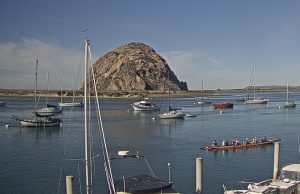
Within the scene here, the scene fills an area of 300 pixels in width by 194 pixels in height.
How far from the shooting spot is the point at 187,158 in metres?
60.8

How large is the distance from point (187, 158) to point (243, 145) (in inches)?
547

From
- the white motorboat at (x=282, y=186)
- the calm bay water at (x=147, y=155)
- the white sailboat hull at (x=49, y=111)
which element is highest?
the white sailboat hull at (x=49, y=111)

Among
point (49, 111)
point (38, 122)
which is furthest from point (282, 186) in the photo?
point (49, 111)

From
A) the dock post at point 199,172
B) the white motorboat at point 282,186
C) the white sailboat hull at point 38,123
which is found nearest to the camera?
the white motorboat at point 282,186

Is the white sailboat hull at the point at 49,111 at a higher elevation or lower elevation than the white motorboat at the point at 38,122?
higher

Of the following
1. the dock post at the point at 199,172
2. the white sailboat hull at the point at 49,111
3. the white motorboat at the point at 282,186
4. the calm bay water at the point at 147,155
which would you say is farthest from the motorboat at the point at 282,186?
the white sailboat hull at the point at 49,111

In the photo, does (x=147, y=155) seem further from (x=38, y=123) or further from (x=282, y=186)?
(x=38, y=123)

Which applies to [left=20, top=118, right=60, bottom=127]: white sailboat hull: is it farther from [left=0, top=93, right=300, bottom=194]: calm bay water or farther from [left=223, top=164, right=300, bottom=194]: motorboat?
[left=223, top=164, right=300, bottom=194]: motorboat

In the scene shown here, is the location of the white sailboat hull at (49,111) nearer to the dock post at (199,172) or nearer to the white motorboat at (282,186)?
the dock post at (199,172)

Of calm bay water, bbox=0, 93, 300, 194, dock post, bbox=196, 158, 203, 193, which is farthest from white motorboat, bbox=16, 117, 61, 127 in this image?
dock post, bbox=196, 158, 203, 193

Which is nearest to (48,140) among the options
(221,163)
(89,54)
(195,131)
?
(195,131)

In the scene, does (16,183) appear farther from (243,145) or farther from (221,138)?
(221,138)

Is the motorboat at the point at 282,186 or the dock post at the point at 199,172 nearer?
the motorboat at the point at 282,186

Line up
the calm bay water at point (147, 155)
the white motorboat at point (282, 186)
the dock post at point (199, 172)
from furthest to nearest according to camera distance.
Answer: the calm bay water at point (147, 155)
the dock post at point (199, 172)
the white motorboat at point (282, 186)
